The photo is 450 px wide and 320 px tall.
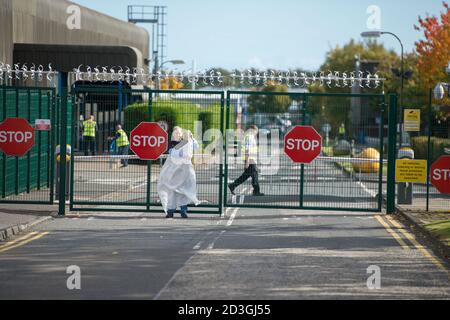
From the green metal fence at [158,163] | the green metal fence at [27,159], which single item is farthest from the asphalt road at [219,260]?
the green metal fence at [27,159]

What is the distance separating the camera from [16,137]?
67.1 feet

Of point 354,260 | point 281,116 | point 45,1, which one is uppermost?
point 45,1

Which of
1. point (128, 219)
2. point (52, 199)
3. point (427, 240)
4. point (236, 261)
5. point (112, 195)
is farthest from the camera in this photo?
point (112, 195)

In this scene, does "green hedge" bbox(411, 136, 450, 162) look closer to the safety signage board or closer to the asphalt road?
the asphalt road

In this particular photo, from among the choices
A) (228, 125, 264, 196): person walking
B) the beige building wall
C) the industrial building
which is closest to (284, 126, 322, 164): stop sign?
(228, 125, 264, 196): person walking

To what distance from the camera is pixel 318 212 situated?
2147 centimetres

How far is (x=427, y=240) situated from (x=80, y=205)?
8136 millimetres

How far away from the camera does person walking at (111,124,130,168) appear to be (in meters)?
20.9

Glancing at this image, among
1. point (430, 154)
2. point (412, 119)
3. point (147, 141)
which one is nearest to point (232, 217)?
point (147, 141)

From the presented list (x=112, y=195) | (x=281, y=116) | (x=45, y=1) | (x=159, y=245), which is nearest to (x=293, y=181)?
(x=281, y=116)

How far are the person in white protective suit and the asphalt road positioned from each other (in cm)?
49

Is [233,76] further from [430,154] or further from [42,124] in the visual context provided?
[430,154]
